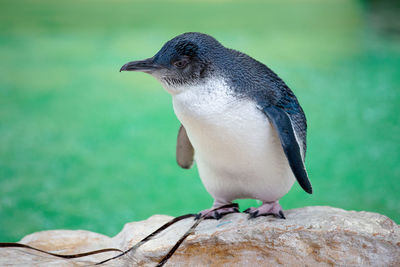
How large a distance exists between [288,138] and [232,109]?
0.48 feet

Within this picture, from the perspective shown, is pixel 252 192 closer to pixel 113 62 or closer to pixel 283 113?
pixel 283 113

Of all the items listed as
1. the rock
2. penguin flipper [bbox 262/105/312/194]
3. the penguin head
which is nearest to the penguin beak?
the penguin head

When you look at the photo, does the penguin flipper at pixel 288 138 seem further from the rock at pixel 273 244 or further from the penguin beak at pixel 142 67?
the penguin beak at pixel 142 67

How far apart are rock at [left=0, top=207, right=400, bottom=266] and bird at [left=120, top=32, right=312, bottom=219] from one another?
113mm

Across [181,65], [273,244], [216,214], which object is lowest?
[273,244]

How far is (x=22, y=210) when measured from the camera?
2410 millimetres

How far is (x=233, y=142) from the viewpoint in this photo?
3.77 ft

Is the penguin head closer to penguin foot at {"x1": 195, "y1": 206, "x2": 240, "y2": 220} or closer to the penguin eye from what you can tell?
the penguin eye

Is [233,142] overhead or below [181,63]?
below

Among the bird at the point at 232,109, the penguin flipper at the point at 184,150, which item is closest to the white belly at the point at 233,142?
the bird at the point at 232,109

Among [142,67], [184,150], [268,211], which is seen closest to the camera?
[142,67]

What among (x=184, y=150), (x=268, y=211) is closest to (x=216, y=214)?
(x=268, y=211)

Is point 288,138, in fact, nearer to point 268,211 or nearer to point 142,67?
point 268,211

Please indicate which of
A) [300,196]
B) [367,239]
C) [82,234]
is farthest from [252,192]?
[300,196]
